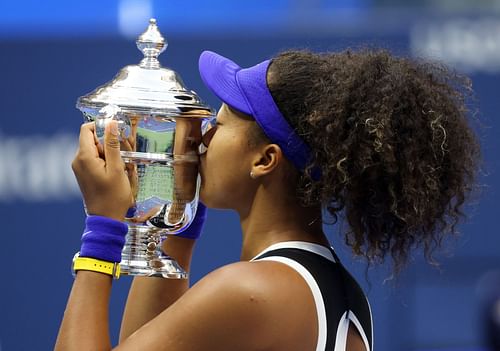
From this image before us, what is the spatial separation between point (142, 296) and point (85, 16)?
3.21m

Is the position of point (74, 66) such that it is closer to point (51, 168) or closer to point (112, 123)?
point (51, 168)

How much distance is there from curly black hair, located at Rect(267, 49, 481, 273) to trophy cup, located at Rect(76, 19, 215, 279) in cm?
23

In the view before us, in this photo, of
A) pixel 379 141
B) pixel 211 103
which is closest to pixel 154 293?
pixel 379 141

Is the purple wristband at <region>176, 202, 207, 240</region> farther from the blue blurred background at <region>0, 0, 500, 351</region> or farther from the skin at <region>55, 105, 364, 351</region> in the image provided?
the blue blurred background at <region>0, 0, 500, 351</region>

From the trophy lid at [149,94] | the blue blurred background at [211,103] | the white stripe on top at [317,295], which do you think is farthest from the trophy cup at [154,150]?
the blue blurred background at [211,103]

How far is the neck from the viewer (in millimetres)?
2148

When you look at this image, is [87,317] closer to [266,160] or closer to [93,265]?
[93,265]

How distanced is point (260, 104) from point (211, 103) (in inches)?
101

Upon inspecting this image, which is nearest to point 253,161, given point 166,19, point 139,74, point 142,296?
point 139,74

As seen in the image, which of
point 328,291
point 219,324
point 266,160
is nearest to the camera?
point 219,324

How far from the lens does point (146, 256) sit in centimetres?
227

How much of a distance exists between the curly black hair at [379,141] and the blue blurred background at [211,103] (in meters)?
2.39

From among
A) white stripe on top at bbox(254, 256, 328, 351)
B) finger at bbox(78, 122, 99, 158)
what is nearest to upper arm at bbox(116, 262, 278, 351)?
white stripe on top at bbox(254, 256, 328, 351)

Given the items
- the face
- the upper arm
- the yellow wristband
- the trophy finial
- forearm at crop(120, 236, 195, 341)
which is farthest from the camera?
forearm at crop(120, 236, 195, 341)
